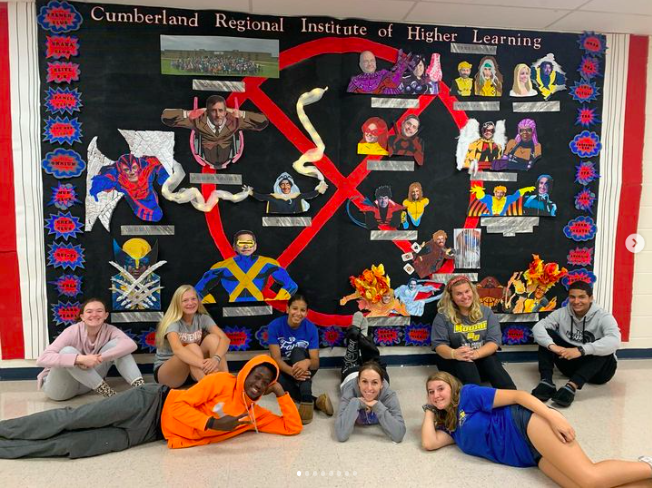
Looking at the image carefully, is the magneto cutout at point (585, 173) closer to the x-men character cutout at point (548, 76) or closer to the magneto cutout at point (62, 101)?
the x-men character cutout at point (548, 76)

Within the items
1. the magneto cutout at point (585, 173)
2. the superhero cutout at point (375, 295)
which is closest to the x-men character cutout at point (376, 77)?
the superhero cutout at point (375, 295)

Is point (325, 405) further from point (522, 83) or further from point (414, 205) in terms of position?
point (522, 83)

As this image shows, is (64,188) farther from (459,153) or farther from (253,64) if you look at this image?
Answer: (459,153)

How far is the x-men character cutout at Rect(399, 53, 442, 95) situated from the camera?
360cm

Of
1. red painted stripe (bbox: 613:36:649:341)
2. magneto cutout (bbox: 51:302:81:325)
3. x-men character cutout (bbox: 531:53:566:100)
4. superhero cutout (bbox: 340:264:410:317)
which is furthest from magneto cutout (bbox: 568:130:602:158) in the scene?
magneto cutout (bbox: 51:302:81:325)

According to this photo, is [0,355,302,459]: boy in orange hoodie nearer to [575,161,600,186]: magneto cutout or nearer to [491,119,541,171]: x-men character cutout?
[491,119,541,171]: x-men character cutout

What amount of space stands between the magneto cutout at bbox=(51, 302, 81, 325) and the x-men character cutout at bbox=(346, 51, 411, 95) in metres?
2.60

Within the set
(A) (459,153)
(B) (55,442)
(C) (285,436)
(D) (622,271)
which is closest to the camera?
(B) (55,442)

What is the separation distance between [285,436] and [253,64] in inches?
101

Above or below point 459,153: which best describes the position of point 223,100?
above

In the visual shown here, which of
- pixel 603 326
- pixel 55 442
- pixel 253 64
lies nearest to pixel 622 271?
pixel 603 326

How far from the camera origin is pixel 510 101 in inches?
146

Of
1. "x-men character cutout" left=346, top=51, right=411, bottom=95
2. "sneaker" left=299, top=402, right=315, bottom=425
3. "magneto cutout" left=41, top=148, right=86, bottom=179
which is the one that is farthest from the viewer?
"x-men character cutout" left=346, top=51, right=411, bottom=95

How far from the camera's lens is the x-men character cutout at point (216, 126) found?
3.43 meters
